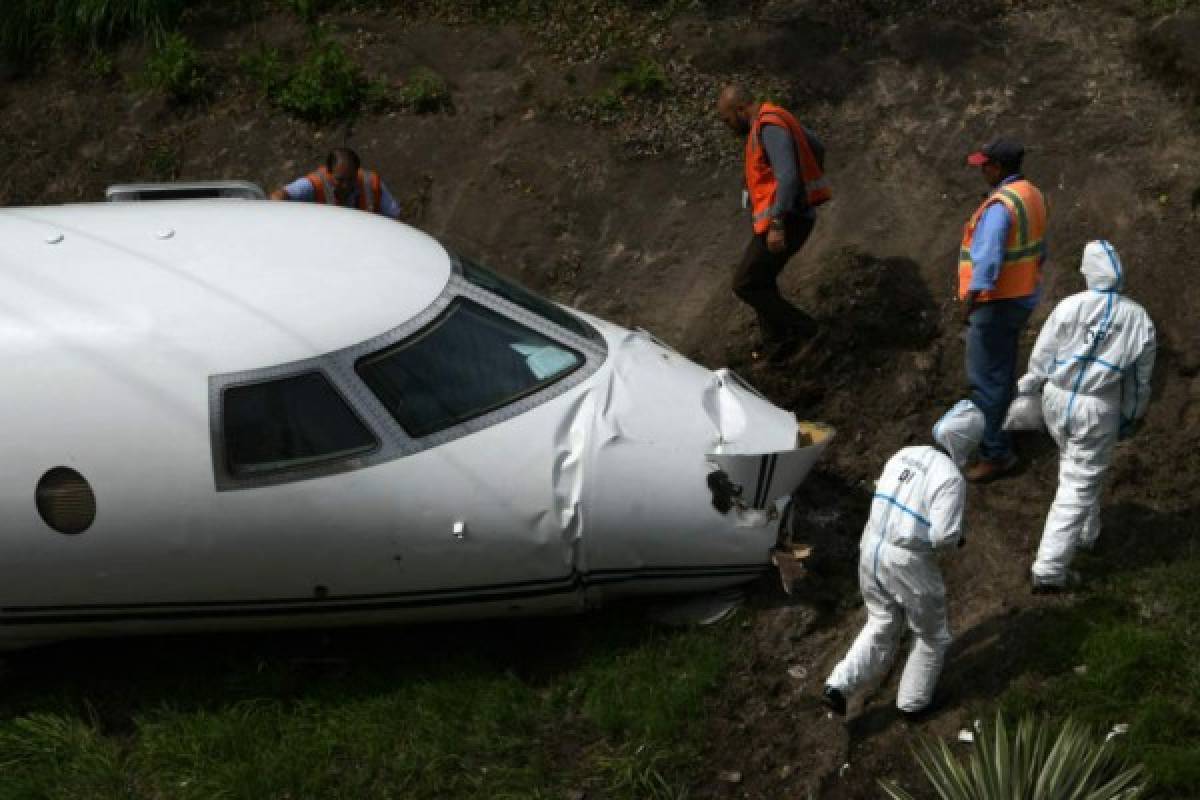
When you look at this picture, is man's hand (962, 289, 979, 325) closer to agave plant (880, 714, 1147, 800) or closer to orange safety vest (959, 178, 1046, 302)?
orange safety vest (959, 178, 1046, 302)

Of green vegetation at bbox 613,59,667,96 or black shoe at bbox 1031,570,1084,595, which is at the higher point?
green vegetation at bbox 613,59,667,96

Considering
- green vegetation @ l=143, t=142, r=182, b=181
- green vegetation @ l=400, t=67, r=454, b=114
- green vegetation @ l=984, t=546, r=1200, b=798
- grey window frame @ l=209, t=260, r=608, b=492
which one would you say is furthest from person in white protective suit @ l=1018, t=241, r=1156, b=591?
green vegetation @ l=143, t=142, r=182, b=181

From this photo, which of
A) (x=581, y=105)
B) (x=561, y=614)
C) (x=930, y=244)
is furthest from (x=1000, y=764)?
(x=581, y=105)

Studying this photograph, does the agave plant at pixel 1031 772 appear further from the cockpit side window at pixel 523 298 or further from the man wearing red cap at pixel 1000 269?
the cockpit side window at pixel 523 298

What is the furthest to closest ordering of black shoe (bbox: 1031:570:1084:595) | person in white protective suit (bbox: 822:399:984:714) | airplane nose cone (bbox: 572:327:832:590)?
black shoe (bbox: 1031:570:1084:595) < airplane nose cone (bbox: 572:327:832:590) < person in white protective suit (bbox: 822:399:984:714)

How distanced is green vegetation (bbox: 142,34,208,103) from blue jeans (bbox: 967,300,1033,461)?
809cm

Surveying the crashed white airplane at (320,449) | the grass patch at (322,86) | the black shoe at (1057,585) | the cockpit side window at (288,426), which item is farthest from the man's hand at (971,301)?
the grass patch at (322,86)

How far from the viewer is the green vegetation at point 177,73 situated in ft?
46.9

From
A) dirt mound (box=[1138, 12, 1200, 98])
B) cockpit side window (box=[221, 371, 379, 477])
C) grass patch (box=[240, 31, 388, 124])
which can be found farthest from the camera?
grass patch (box=[240, 31, 388, 124])

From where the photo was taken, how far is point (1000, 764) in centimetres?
723

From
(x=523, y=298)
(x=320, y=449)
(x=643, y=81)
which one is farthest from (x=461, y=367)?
(x=643, y=81)

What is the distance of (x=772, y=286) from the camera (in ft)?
35.0

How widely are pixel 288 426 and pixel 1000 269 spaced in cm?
421

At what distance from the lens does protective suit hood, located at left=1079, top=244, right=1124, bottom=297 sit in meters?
8.59
